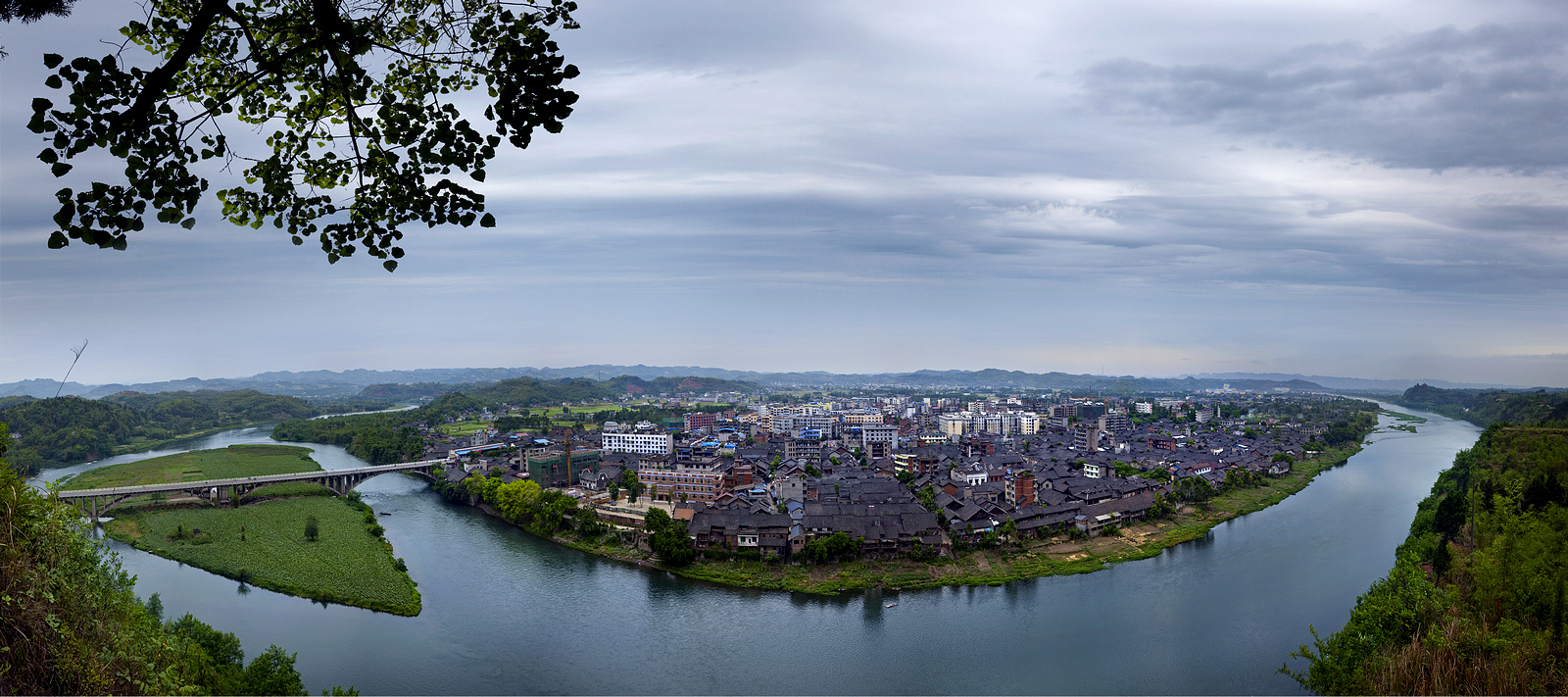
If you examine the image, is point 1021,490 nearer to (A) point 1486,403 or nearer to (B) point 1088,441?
(B) point 1088,441

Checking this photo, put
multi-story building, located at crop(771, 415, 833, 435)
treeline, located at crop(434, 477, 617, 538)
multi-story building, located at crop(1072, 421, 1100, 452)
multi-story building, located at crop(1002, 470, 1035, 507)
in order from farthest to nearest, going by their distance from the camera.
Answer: multi-story building, located at crop(771, 415, 833, 435) < multi-story building, located at crop(1072, 421, 1100, 452) < multi-story building, located at crop(1002, 470, 1035, 507) < treeline, located at crop(434, 477, 617, 538)

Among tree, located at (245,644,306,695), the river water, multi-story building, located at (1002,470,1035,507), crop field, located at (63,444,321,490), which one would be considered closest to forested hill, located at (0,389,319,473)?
crop field, located at (63,444,321,490)

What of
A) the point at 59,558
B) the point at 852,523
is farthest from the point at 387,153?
the point at 852,523

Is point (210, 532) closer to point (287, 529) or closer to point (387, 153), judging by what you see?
point (287, 529)

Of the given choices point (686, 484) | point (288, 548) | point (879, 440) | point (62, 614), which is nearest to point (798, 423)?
point (879, 440)

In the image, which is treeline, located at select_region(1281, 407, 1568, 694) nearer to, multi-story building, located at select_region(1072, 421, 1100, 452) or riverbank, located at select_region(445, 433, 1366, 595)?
riverbank, located at select_region(445, 433, 1366, 595)

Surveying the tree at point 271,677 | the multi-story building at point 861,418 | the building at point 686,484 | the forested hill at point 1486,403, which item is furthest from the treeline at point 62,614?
the multi-story building at point 861,418
